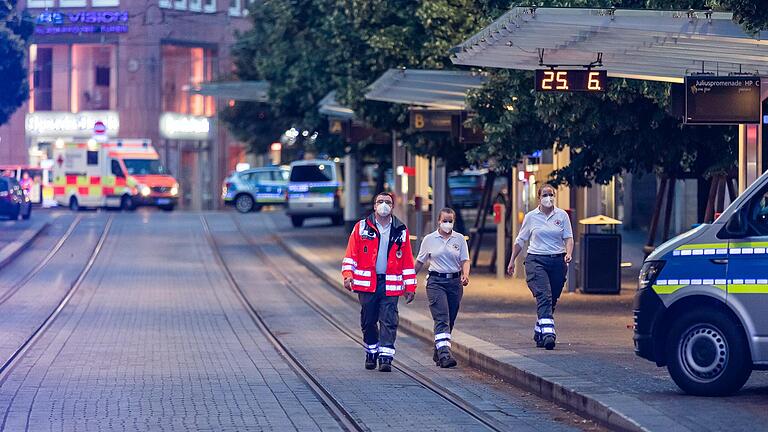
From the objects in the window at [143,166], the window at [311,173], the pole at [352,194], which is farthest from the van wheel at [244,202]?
the pole at [352,194]

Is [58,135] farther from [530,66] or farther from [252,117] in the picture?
[530,66]

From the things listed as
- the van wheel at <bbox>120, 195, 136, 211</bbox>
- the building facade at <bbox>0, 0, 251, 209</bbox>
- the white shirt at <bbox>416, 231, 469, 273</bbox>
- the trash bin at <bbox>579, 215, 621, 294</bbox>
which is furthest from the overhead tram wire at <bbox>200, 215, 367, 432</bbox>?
the building facade at <bbox>0, 0, 251, 209</bbox>

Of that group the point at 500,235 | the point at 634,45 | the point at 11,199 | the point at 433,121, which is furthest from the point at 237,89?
the point at 634,45

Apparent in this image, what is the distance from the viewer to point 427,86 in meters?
22.4

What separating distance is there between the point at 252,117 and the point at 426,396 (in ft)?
130

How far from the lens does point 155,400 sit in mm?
11672

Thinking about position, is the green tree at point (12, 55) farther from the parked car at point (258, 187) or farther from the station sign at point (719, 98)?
the station sign at point (719, 98)

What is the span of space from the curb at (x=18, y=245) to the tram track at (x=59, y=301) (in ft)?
2.21

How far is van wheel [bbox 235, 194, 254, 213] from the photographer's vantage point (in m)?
53.2

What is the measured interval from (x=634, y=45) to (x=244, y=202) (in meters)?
38.9

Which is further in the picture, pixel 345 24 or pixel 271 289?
pixel 345 24

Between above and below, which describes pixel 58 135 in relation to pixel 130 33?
below

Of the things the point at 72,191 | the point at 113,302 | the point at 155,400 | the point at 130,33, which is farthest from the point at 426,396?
the point at 130,33

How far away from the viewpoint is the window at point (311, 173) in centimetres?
4372
